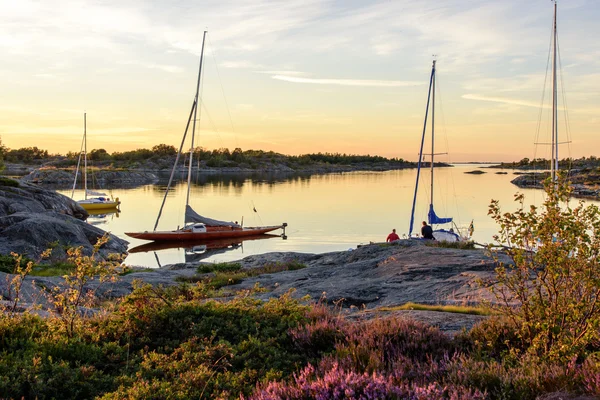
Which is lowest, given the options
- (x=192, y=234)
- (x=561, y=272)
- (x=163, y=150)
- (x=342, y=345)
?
(x=192, y=234)

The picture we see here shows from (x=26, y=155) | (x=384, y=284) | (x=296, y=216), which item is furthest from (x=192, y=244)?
(x=26, y=155)

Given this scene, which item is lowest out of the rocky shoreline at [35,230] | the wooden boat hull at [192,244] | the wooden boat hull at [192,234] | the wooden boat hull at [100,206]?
the wooden boat hull at [192,244]

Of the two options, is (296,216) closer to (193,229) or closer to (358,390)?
(193,229)

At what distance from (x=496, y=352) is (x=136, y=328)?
4697 mm

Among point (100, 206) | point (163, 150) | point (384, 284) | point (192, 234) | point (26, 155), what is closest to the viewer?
point (384, 284)

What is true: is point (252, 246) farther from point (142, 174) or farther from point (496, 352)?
point (142, 174)

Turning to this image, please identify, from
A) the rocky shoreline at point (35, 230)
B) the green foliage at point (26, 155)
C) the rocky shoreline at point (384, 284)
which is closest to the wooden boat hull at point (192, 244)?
the rocky shoreline at point (35, 230)

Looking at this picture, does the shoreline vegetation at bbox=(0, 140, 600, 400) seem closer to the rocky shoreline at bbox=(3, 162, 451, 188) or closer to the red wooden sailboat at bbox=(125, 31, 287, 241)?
the red wooden sailboat at bbox=(125, 31, 287, 241)

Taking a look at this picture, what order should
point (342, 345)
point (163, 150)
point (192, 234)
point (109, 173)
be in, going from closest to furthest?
point (342, 345), point (192, 234), point (109, 173), point (163, 150)

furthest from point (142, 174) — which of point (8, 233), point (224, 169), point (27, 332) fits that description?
point (27, 332)

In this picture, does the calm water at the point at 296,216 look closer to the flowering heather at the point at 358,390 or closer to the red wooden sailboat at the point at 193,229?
the red wooden sailboat at the point at 193,229

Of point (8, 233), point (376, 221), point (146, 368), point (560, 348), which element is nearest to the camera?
point (560, 348)

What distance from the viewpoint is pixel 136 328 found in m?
6.91

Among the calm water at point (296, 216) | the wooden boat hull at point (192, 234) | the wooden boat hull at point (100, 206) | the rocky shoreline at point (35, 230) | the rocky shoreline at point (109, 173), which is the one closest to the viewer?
the rocky shoreline at point (35, 230)
